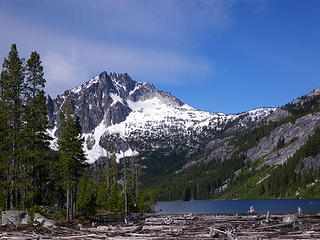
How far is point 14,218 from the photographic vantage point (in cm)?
3678

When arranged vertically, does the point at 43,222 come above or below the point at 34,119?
below

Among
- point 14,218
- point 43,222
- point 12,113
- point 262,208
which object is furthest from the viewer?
point 262,208

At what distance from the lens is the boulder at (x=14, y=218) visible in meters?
35.8

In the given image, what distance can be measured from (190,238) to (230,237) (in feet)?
8.52

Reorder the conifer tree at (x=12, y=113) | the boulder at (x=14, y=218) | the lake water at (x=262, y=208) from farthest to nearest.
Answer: the lake water at (x=262, y=208), the conifer tree at (x=12, y=113), the boulder at (x=14, y=218)

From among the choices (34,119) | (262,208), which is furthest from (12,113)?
(262,208)

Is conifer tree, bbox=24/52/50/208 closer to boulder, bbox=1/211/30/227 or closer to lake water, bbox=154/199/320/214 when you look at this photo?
boulder, bbox=1/211/30/227

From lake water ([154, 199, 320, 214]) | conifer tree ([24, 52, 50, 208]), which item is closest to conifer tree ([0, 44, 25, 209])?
conifer tree ([24, 52, 50, 208])

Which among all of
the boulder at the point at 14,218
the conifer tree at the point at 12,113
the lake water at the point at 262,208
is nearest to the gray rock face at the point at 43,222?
the boulder at the point at 14,218

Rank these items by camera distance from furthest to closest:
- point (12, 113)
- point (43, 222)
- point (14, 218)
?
point (12, 113)
point (43, 222)
point (14, 218)

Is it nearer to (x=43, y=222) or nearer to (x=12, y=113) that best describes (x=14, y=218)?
(x=43, y=222)

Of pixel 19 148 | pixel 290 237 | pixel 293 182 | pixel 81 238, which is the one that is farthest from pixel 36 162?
pixel 293 182

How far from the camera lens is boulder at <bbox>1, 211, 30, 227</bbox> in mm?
35781

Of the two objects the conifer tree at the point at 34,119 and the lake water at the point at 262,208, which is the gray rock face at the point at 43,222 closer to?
the conifer tree at the point at 34,119
